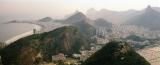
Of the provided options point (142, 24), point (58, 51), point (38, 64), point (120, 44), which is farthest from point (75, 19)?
point (120, 44)

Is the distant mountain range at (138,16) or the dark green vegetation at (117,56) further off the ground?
the distant mountain range at (138,16)

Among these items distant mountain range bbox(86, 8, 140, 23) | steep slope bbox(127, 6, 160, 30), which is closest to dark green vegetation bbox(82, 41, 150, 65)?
steep slope bbox(127, 6, 160, 30)

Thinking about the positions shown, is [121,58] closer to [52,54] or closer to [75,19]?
[52,54]

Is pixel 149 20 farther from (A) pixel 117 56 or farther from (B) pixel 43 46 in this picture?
(A) pixel 117 56

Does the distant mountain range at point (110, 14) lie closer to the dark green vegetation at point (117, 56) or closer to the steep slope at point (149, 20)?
the steep slope at point (149, 20)

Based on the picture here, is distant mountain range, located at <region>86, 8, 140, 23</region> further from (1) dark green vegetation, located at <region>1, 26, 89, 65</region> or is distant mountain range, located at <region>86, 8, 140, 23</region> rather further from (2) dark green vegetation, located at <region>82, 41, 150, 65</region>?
(2) dark green vegetation, located at <region>82, 41, 150, 65</region>

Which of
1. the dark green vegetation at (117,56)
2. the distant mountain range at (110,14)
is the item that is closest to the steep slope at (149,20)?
the distant mountain range at (110,14)
